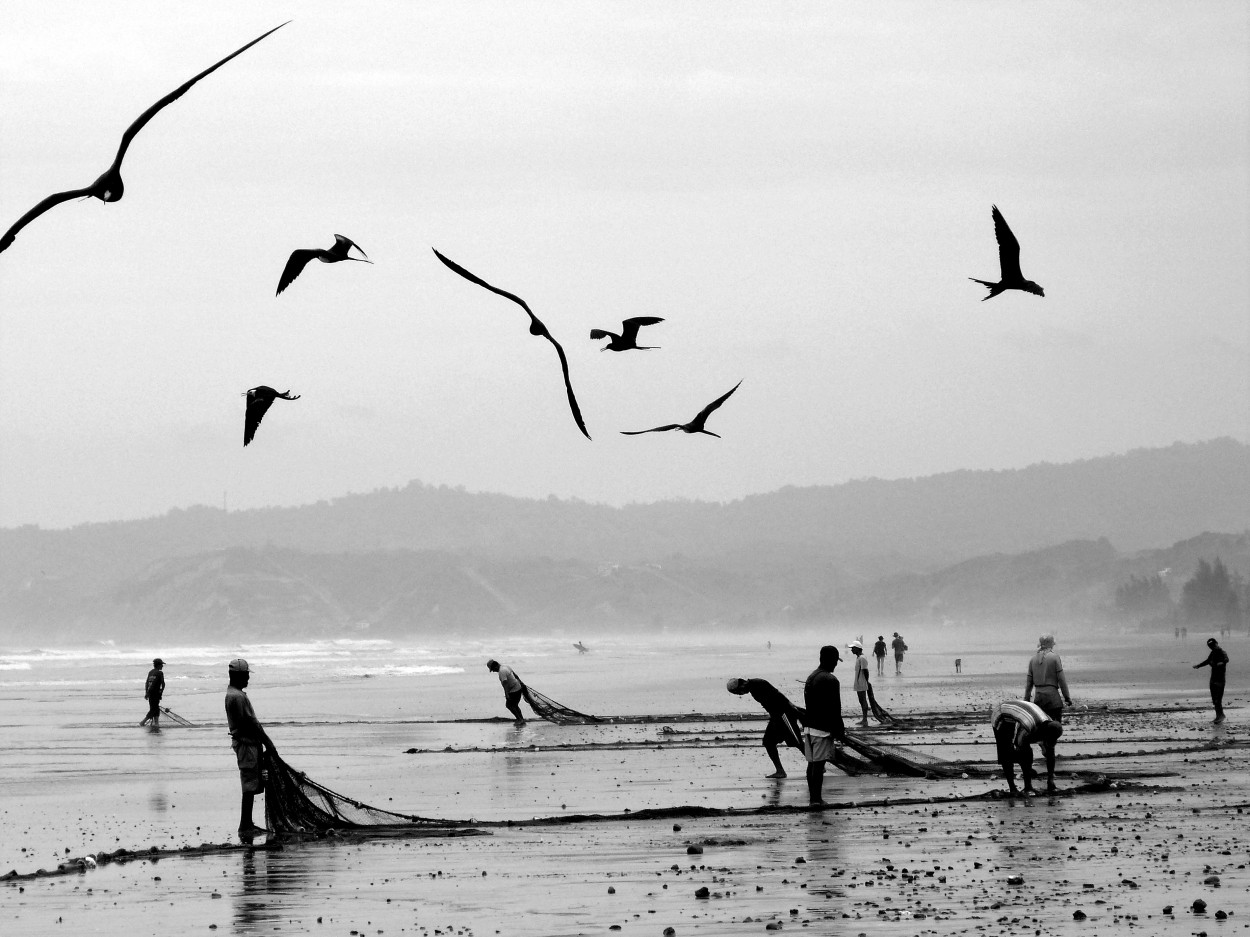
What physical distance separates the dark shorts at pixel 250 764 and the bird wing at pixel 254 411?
556 centimetres

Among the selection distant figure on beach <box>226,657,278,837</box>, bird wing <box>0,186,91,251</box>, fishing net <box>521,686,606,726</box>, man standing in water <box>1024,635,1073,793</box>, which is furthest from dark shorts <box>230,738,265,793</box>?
fishing net <box>521,686,606,726</box>

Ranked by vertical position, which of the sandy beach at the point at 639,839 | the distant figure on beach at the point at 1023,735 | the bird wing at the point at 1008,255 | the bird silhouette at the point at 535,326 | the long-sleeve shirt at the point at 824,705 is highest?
the bird wing at the point at 1008,255

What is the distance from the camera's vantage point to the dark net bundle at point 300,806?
17.0 meters

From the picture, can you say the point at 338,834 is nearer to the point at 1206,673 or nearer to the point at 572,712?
the point at 572,712

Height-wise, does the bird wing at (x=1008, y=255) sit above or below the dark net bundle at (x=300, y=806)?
above

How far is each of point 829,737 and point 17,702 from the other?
39.6 metres

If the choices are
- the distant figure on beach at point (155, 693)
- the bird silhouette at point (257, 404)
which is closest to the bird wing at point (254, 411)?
the bird silhouette at point (257, 404)

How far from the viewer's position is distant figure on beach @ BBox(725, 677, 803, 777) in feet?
67.8

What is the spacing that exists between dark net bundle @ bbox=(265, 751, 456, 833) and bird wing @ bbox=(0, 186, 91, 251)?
10.0m

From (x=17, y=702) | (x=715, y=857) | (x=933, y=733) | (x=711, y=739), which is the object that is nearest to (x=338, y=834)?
(x=715, y=857)

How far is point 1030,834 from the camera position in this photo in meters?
16.2

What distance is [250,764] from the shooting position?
56.3ft

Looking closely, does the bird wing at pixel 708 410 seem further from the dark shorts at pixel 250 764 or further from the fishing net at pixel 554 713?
the fishing net at pixel 554 713

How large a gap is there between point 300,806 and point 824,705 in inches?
227
